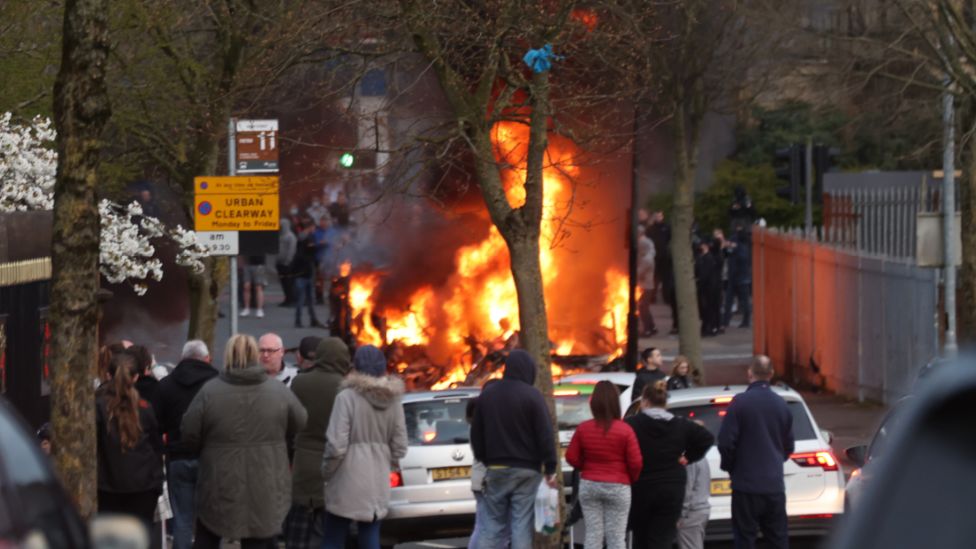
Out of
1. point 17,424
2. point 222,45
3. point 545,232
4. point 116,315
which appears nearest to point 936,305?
point 545,232

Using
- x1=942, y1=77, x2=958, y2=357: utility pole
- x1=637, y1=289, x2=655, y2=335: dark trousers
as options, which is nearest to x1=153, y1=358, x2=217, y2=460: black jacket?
x1=942, y1=77, x2=958, y2=357: utility pole

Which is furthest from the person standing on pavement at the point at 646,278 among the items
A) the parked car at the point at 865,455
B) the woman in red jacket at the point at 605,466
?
the woman in red jacket at the point at 605,466

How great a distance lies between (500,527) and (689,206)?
14221 millimetres

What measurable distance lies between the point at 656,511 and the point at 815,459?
2381 millimetres

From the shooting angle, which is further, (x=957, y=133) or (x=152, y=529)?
(x=957, y=133)

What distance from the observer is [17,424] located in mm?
3959

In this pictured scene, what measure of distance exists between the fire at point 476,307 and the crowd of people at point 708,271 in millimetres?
5460

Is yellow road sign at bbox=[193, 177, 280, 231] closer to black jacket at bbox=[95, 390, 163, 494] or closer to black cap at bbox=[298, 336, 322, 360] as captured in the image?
black cap at bbox=[298, 336, 322, 360]

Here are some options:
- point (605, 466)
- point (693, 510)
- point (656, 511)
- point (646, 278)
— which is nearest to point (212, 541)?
point (605, 466)

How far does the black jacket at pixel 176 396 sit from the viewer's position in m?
10.8

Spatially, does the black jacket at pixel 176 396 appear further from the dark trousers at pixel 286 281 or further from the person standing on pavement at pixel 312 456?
the dark trousers at pixel 286 281

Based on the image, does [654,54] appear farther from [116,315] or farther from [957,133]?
[116,315]

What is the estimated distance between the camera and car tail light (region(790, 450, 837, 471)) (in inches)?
500

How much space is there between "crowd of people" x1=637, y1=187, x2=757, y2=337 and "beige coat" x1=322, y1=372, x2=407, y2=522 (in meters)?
20.7
